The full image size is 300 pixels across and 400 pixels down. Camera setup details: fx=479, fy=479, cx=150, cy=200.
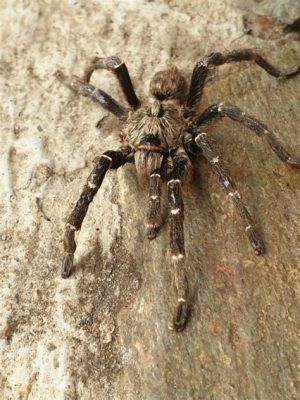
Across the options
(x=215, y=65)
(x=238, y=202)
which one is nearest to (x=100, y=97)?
(x=215, y=65)

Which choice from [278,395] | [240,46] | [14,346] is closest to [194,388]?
[278,395]

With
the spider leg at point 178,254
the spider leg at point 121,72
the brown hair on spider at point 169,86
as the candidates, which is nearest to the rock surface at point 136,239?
the spider leg at point 178,254

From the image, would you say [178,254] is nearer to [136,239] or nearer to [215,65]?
[136,239]

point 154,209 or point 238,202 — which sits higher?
point 238,202

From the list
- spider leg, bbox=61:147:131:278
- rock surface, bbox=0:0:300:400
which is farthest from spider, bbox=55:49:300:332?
rock surface, bbox=0:0:300:400

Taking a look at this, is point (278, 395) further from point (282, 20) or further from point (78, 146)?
point (282, 20)

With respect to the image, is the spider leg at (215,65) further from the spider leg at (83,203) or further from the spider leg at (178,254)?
the spider leg at (178,254)

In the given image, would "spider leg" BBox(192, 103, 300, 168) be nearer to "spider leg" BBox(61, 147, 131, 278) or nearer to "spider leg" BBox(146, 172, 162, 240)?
"spider leg" BBox(146, 172, 162, 240)
